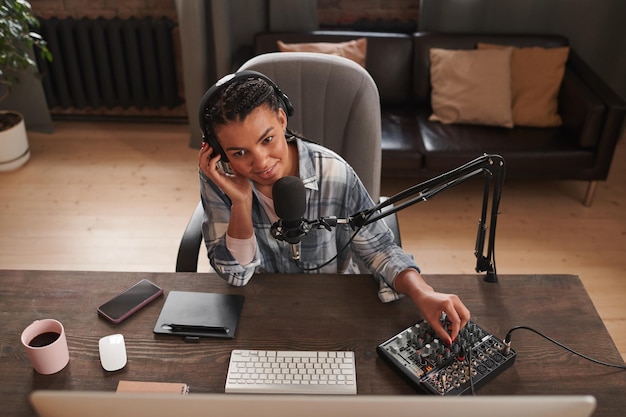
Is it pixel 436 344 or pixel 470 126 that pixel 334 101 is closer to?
pixel 436 344

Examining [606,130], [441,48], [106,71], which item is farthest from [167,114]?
[606,130]

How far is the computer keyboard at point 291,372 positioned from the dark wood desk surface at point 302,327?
0.02 m

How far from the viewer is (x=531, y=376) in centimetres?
128

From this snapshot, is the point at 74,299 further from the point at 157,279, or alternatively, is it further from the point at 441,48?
the point at 441,48

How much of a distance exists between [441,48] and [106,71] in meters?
2.01

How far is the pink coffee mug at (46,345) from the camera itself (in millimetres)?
1271

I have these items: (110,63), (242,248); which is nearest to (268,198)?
(242,248)

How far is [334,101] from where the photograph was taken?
1.87 meters

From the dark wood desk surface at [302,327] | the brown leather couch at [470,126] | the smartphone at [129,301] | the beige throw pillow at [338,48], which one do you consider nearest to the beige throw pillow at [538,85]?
the brown leather couch at [470,126]

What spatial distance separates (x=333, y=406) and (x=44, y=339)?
0.79 m

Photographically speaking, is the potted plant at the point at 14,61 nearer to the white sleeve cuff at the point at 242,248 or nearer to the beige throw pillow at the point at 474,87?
the beige throw pillow at the point at 474,87

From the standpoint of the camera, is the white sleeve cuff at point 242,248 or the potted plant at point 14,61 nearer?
the white sleeve cuff at point 242,248

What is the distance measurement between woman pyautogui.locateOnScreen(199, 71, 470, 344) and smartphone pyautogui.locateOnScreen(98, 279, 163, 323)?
→ 17cm

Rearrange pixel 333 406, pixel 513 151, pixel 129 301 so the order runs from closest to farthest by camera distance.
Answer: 1. pixel 333 406
2. pixel 129 301
3. pixel 513 151
